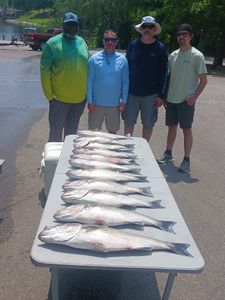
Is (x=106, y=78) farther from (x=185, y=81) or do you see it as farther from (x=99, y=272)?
(x=99, y=272)

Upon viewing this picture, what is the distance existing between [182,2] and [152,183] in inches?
947

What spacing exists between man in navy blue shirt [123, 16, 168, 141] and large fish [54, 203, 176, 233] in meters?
3.31

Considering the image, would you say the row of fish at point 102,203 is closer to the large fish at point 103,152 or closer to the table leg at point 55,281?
the large fish at point 103,152

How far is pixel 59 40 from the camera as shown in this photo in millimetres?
5102

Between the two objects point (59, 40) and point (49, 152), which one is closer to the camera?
point (49, 152)

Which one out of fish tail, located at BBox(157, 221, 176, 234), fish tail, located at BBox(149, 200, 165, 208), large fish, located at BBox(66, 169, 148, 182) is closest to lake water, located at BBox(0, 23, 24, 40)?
large fish, located at BBox(66, 169, 148, 182)

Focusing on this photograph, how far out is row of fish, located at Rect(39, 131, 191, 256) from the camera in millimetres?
2449

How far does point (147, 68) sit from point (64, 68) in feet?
4.04

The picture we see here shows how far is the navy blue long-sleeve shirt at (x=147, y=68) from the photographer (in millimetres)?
5656

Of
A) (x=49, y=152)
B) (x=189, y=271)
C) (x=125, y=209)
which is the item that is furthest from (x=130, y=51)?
(x=189, y=271)

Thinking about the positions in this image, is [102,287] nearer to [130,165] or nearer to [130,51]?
[130,165]

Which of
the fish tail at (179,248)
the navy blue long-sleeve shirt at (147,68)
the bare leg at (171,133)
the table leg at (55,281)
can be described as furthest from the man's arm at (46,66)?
the fish tail at (179,248)

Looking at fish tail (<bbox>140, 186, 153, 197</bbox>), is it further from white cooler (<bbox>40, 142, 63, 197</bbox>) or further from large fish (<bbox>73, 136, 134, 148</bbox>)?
white cooler (<bbox>40, 142, 63, 197</bbox>)

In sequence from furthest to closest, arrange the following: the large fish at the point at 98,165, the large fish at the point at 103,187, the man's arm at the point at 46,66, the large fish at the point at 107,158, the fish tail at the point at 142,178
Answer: the man's arm at the point at 46,66, the large fish at the point at 107,158, the large fish at the point at 98,165, the fish tail at the point at 142,178, the large fish at the point at 103,187
